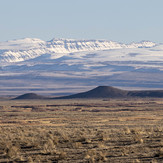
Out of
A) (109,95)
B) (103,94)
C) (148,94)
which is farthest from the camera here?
(148,94)

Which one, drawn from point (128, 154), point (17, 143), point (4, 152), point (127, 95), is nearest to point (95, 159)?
point (128, 154)

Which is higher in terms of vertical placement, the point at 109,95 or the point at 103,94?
the point at 103,94

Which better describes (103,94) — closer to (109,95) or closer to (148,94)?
(109,95)

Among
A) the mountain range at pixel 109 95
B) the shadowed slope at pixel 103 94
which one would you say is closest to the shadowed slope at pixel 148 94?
the mountain range at pixel 109 95

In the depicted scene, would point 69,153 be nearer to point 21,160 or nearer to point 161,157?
point 21,160

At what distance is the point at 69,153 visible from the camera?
22.5 m

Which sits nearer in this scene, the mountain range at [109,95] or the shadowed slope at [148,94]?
the shadowed slope at [148,94]

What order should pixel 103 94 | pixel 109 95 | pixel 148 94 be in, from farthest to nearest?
pixel 148 94 < pixel 103 94 < pixel 109 95

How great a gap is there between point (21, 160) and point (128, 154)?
13.3ft

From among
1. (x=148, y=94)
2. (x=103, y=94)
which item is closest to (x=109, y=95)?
(x=103, y=94)

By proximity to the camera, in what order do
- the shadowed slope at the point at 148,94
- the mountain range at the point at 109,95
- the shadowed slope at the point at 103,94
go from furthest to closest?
1. the shadowed slope at the point at 103,94
2. the mountain range at the point at 109,95
3. the shadowed slope at the point at 148,94

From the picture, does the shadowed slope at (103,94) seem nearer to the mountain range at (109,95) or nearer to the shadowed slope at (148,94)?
the mountain range at (109,95)

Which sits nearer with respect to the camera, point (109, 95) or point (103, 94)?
point (109, 95)

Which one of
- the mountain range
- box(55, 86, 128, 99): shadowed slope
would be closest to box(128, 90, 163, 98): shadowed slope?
the mountain range
